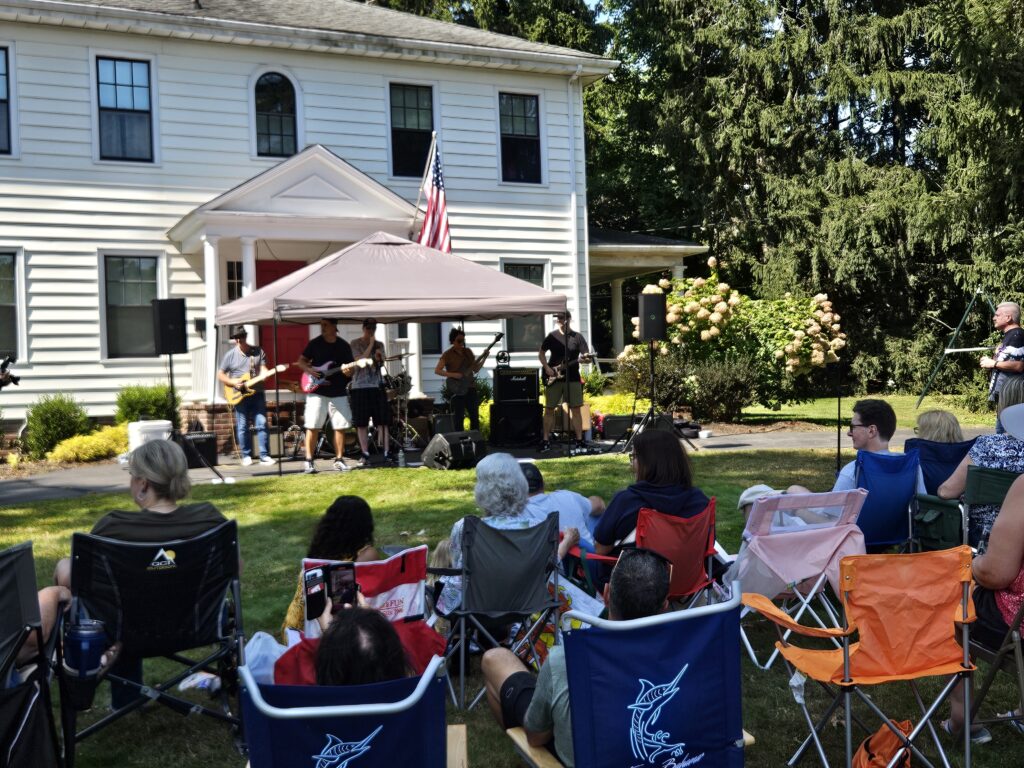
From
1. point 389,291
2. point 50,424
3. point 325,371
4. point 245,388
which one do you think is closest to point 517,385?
point 325,371

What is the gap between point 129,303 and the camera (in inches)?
584

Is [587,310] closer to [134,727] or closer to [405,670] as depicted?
[134,727]

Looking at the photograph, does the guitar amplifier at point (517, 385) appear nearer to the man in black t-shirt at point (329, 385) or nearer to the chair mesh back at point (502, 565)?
the man in black t-shirt at point (329, 385)

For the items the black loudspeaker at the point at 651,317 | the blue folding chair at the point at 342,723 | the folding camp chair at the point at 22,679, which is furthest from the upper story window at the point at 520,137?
the blue folding chair at the point at 342,723

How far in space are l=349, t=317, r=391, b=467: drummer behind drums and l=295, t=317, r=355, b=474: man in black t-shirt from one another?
4.3 inches

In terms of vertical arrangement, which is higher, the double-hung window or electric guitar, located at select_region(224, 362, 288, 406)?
the double-hung window

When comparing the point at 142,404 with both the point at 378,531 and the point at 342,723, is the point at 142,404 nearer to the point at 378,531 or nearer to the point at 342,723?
the point at 378,531

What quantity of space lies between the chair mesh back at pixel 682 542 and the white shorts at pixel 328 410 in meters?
7.54

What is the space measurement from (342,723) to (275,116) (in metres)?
14.9

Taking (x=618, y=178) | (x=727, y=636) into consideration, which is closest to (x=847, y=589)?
(x=727, y=636)

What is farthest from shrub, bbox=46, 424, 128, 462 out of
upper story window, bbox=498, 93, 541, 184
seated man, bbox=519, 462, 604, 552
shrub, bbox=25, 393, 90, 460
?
seated man, bbox=519, 462, 604, 552

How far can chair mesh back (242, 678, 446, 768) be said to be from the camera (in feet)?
7.51

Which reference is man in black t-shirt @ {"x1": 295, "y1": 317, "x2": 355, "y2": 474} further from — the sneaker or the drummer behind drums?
the sneaker

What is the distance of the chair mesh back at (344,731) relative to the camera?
229cm
